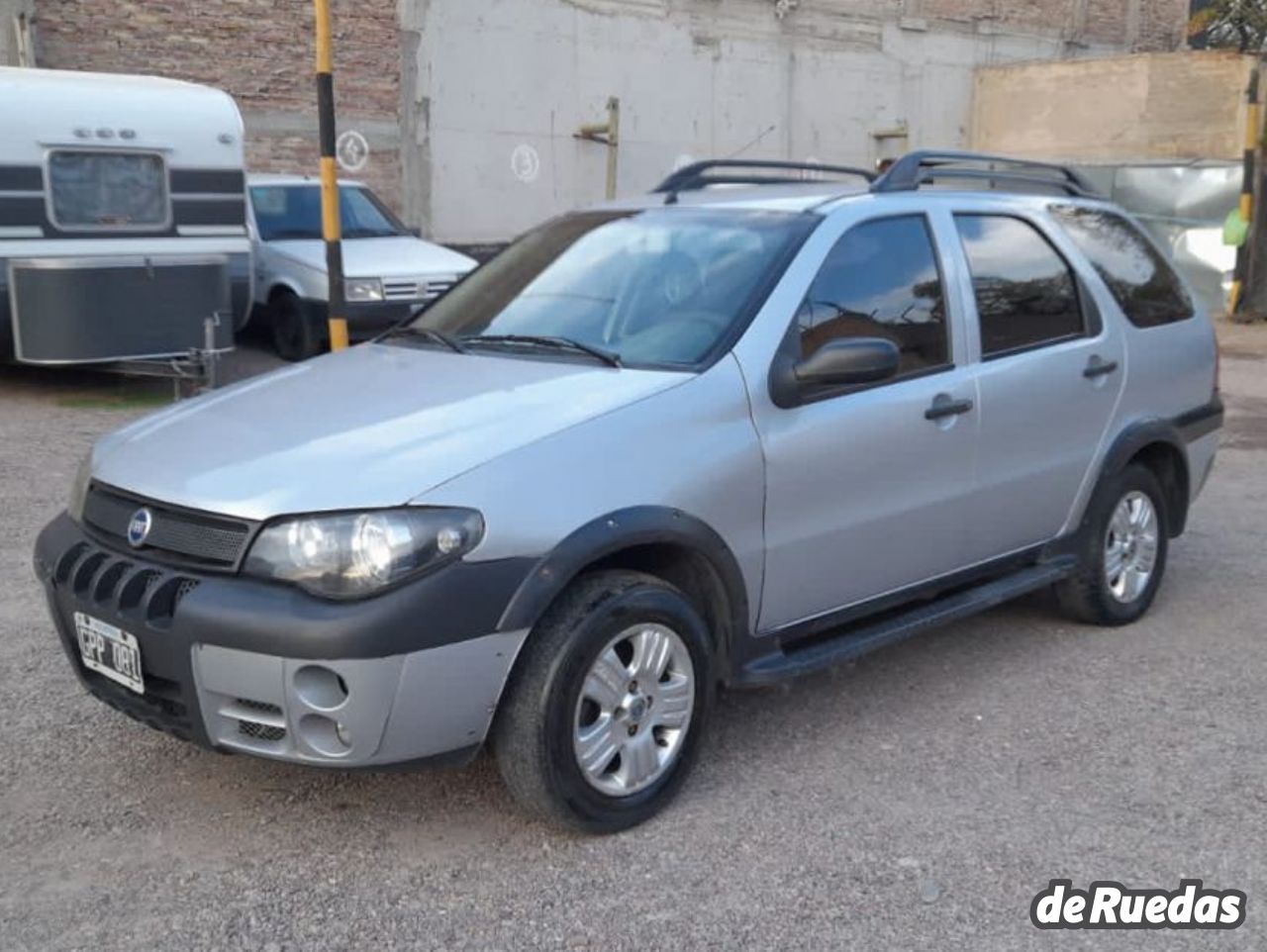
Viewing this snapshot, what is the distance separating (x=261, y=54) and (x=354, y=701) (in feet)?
47.9

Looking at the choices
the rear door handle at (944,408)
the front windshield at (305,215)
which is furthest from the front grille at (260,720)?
the front windshield at (305,215)

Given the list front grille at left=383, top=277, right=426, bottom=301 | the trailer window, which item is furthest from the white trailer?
front grille at left=383, top=277, right=426, bottom=301

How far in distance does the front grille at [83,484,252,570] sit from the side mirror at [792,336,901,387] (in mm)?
1725

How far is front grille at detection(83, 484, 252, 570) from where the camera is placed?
11.6 feet

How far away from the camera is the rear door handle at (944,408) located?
469cm

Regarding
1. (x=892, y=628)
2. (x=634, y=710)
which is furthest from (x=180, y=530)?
(x=892, y=628)

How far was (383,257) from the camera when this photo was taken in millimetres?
12695

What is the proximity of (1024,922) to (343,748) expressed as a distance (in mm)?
1736

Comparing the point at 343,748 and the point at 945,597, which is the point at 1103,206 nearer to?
the point at 945,597

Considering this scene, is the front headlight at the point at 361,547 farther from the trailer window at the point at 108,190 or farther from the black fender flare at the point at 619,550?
the trailer window at the point at 108,190

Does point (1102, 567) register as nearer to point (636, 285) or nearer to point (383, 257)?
point (636, 285)

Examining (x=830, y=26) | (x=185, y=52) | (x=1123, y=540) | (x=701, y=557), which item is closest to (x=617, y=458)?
(x=701, y=557)

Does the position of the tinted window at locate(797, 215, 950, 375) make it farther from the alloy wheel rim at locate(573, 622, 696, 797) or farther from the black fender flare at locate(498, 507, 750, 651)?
the alloy wheel rim at locate(573, 622, 696, 797)

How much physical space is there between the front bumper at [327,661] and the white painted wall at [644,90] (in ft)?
47.9
